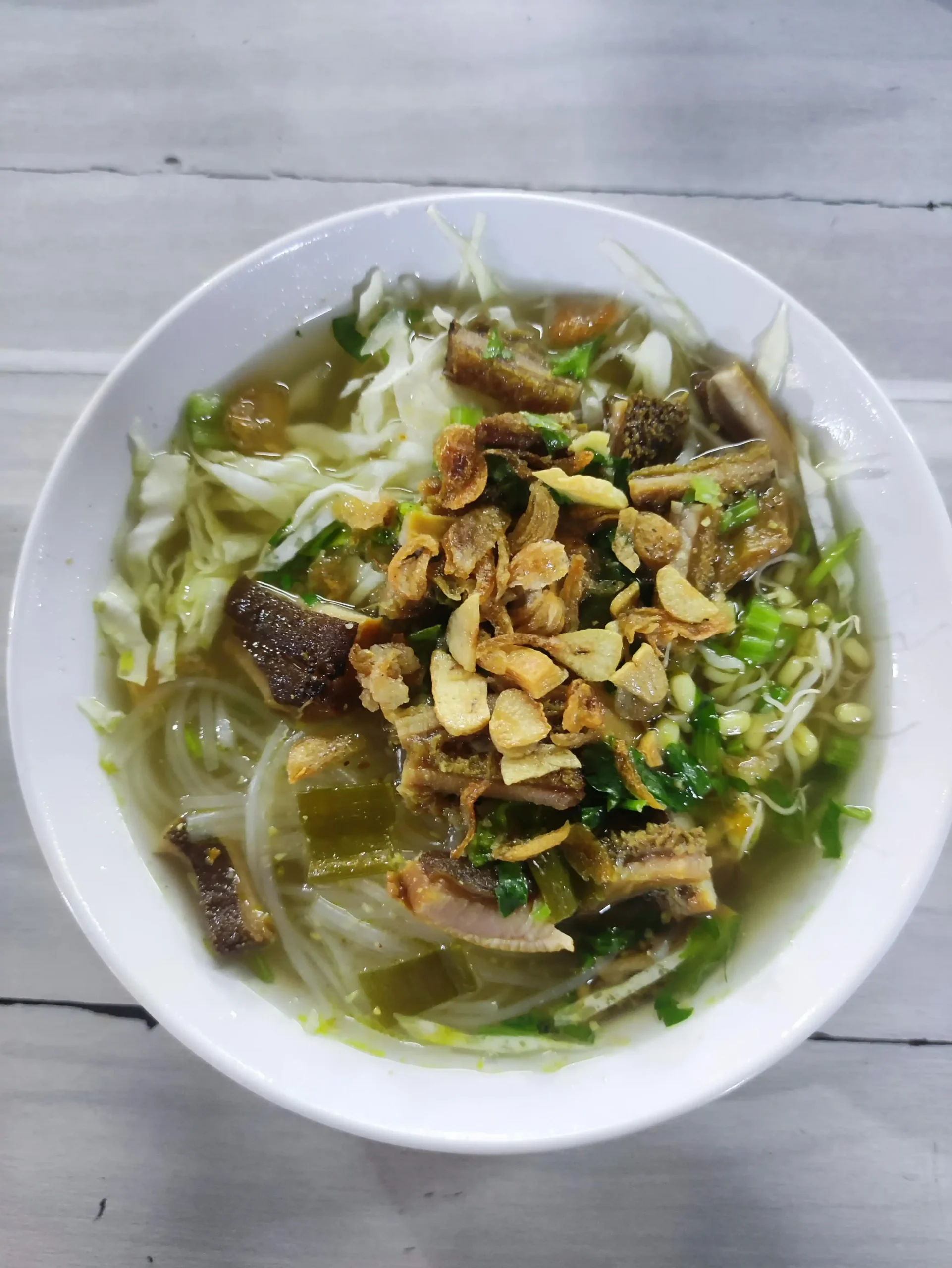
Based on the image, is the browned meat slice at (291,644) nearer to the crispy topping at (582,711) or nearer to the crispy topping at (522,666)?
the crispy topping at (522,666)

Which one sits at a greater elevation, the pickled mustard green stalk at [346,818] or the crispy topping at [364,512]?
the crispy topping at [364,512]

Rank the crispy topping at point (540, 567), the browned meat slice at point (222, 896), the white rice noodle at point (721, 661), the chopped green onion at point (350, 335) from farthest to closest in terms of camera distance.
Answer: the chopped green onion at point (350, 335) → the white rice noodle at point (721, 661) → the browned meat slice at point (222, 896) → the crispy topping at point (540, 567)

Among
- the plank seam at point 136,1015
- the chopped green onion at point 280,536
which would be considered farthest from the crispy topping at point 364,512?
the plank seam at point 136,1015

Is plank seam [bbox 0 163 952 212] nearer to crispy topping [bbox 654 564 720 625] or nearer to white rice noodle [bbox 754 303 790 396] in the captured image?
→ white rice noodle [bbox 754 303 790 396]

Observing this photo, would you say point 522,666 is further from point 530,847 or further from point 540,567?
point 530,847

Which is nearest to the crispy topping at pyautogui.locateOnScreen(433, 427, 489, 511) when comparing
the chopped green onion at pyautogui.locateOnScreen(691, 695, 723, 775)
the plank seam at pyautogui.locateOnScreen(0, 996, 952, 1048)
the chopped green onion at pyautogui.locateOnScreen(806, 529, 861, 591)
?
the chopped green onion at pyautogui.locateOnScreen(691, 695, 723, 775)

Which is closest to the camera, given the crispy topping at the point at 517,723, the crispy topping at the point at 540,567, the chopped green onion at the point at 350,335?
the crispy topping at the point at 517,723

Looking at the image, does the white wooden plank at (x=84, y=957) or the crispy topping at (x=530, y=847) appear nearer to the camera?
the crispy topping at (x=530, y=847)

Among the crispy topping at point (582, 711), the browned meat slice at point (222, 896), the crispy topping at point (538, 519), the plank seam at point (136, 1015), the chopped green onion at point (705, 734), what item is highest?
the crispy topping at point (538, 519)

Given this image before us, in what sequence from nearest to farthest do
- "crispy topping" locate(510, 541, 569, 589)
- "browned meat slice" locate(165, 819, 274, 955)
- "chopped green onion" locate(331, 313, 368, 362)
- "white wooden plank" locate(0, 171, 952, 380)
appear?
"crispy topping" locate(510, 541, 569, 589) < "browned meat slice" locate(165, 819, 274, 955) < "chopped green onion" locate(331, 313, 368, 362) < "white wooden plank" locate(0, 171, 952, 380)
